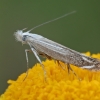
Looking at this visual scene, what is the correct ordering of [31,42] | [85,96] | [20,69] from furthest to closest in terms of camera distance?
[20,69]
[31,42]
[85,96]

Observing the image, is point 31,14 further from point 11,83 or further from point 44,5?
point 11,83

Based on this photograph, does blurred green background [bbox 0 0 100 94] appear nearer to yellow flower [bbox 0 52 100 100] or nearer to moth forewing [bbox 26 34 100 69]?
yellow flower [bbox 0 52 100 100]

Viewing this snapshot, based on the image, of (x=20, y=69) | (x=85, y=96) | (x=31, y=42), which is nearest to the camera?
(x=85, y=96)

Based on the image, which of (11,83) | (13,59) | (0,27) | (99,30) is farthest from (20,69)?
(11,83)

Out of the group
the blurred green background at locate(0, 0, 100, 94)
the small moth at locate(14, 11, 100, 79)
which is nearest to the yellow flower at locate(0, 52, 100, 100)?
the small moth at locate(14, 11, 100, 79)

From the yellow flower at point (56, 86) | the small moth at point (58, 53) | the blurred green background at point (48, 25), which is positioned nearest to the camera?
the yellow flower at point (56, 86)

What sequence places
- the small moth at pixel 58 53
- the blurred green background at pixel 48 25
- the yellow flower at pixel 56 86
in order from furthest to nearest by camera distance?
1. the blurred green background at pixel 48 25
2. the small moth at pixel 58 53
3. the yellow flower at pixel 56 86

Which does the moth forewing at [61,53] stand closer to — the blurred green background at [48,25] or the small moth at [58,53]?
the small moth at [58,53]

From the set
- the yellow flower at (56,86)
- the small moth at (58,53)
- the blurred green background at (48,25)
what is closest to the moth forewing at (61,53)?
the small moth at (58,53)
